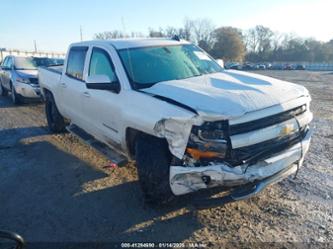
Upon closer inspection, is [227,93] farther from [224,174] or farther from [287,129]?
[224,174]

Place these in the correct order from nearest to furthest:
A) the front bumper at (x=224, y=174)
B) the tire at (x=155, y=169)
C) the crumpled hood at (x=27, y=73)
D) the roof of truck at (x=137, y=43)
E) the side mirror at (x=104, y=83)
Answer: the front bumper at (x=224, y=174)
the tire at (x=155, y=169)
the side mirror at (x=104, y=83)
the roof of truck at (x=137, y=43)
the crumpled hood at (x=27, y=73)

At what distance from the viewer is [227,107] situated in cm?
325

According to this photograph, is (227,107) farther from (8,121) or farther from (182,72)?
(8,121)

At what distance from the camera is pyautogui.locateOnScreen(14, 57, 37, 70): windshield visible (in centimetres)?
1210

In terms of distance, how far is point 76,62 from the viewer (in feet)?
19.2

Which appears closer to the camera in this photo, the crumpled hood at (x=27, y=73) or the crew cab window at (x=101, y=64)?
the crew cab window at (x=101, y=64)

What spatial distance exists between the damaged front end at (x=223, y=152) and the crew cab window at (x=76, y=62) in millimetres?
2677

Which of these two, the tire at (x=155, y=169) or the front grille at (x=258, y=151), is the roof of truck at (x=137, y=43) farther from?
the front grille at (x=258, y=151)

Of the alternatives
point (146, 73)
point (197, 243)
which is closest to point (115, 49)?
point (146, 73)

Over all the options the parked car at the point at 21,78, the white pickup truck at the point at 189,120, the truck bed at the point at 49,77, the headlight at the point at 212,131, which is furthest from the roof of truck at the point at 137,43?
the parked car at the point at 21,78

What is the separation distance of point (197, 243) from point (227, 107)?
1.39 metres

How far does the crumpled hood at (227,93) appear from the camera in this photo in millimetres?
3266

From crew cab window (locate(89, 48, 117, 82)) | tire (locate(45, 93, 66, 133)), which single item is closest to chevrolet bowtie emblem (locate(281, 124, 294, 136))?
crew cab window (locate(89, 48, 117, 82))

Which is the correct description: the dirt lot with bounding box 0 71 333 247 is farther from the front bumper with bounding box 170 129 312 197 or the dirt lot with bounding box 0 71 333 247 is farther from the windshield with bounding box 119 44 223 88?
the windshield with bounding box 119 44 223 88
